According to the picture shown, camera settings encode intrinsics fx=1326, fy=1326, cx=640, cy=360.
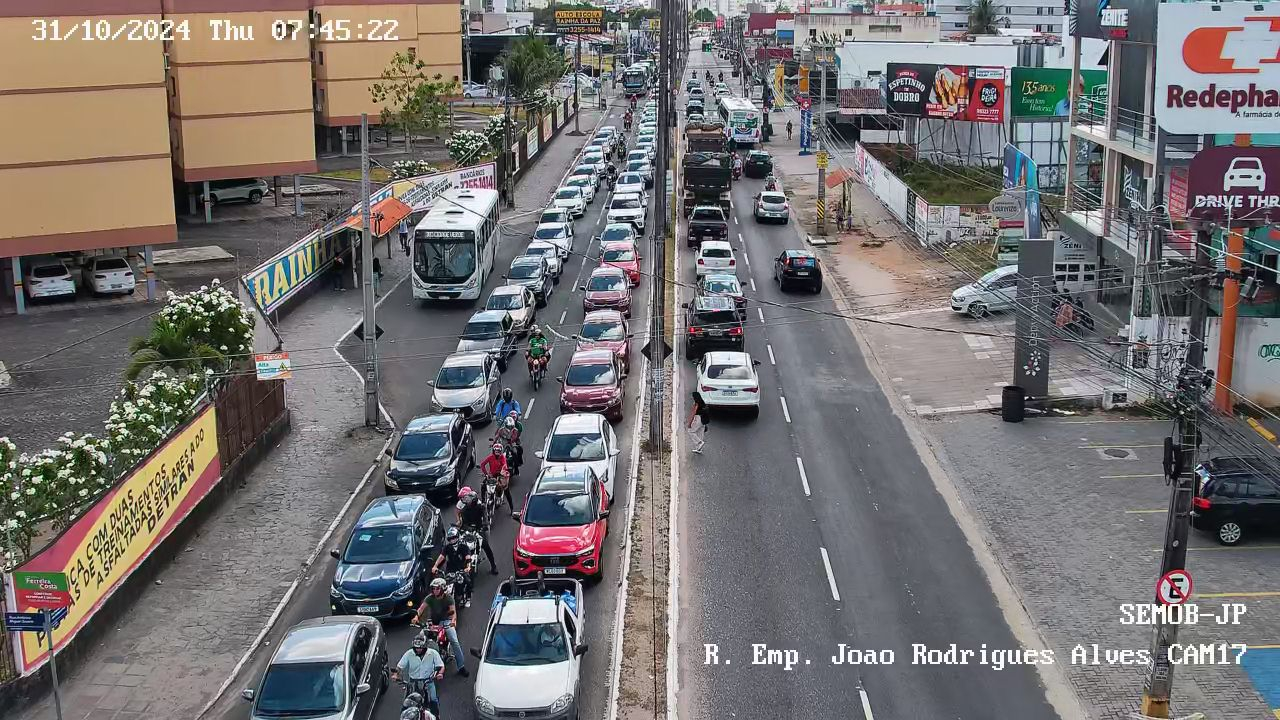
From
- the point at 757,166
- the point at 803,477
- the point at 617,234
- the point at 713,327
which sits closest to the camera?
the point at 803,477

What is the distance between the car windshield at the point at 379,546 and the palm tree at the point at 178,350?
7514mm

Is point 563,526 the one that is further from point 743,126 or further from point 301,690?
point 743,126

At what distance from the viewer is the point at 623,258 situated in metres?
48.0

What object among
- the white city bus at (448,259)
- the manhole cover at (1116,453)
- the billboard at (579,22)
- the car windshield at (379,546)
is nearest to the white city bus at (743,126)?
the white city bus at (448,259)

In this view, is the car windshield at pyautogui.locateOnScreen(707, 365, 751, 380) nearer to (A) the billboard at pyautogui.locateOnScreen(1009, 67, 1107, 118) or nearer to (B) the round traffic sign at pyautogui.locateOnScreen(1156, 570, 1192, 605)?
(B) the round traffic sign at pyautogui.locateOnScreen(1156, 570, 1192, 605)

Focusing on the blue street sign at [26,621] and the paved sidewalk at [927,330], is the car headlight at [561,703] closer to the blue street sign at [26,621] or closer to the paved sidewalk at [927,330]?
the blue street sign at [26,621]

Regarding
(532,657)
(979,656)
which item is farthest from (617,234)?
(532,657)

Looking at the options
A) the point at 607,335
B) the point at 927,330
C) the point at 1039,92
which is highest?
the point at 1039,92

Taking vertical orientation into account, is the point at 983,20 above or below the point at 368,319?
above

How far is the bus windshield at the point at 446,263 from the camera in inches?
1738

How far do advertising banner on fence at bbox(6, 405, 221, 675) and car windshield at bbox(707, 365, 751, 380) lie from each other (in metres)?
12.0

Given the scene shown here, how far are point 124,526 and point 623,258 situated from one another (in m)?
27.8

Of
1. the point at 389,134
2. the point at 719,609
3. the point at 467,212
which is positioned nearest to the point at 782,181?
the point at 389,134

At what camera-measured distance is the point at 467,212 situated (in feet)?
148
